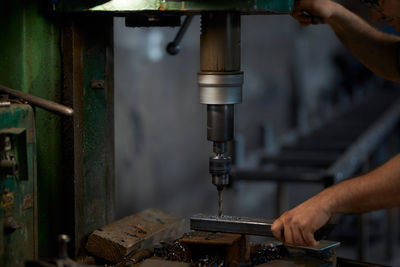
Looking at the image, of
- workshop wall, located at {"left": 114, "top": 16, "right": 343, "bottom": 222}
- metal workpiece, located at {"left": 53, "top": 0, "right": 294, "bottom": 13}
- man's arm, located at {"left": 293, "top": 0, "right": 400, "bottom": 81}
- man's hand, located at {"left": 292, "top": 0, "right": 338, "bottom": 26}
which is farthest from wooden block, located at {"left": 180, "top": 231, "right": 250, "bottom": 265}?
workshop wall, located at {"left": 114, "top": 16, "right": 343, "bottom": 222}

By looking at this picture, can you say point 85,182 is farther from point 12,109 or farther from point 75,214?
point 12,109

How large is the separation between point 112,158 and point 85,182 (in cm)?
12

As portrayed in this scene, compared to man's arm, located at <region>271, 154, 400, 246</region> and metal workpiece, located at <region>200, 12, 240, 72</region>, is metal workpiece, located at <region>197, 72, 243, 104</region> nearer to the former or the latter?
metal workpiece, located at <region>200, 12, 240, 72</region>

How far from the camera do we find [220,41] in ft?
3.94

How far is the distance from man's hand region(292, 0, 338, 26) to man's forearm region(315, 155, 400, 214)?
54 centimetres

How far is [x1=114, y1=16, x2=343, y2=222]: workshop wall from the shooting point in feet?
10.6

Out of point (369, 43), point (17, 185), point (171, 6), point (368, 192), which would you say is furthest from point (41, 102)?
point (369, 43)

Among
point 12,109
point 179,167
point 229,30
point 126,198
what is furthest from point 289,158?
point 12,109

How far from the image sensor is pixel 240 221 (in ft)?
4.14

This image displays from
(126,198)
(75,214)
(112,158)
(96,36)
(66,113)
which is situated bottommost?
(126,198)

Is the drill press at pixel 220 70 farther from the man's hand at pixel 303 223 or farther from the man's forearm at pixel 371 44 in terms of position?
the man's forearm at pixel 371 44

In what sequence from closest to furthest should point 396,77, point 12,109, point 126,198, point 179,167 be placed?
1. point 12,109
2. point 396,77
3. point 126,198
4. point 179,167

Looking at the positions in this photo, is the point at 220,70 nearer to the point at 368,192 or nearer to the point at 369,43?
the point at 368,192

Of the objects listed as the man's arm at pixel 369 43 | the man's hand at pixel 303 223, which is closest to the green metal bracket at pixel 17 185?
the man's hand at pixel 303 223
